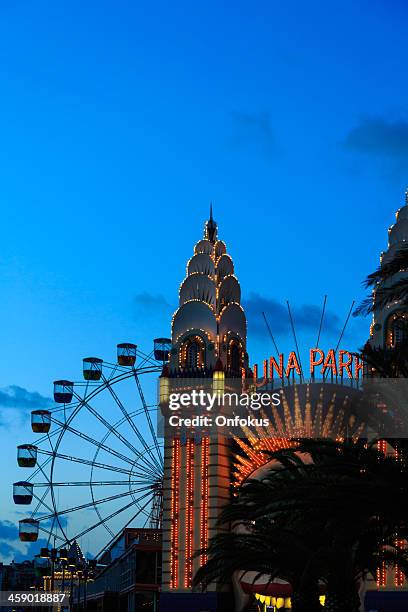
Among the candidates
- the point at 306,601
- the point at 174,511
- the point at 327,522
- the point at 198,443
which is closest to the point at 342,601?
the point at 327,522

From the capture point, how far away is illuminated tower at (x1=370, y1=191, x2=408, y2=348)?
74.9 metres

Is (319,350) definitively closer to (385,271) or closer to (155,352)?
(155,352)

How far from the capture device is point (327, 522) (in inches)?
1848

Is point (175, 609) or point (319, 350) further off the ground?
point (319, 350)

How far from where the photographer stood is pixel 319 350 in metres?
76.6

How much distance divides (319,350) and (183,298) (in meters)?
11.0

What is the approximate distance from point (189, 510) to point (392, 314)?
17.5 m

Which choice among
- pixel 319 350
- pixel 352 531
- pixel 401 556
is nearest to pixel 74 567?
pixel 319 350

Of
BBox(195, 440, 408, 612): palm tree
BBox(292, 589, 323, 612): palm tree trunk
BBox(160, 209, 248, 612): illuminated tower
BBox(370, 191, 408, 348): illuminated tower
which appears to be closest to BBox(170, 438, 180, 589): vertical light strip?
BBox(160, 209, 248, 612): illuminated tower

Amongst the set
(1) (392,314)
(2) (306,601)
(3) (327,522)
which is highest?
(1) (392,314)

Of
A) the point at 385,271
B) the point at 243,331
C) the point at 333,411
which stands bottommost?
the point at 385,271

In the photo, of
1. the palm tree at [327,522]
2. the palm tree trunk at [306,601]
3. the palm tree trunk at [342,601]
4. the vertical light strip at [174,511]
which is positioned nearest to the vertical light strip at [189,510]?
the vertical light strip at [174,511]

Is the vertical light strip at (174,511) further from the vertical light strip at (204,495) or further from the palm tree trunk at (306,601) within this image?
the palm tree trunk at (306,601)

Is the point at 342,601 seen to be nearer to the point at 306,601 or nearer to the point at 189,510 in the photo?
the point at 306,601
